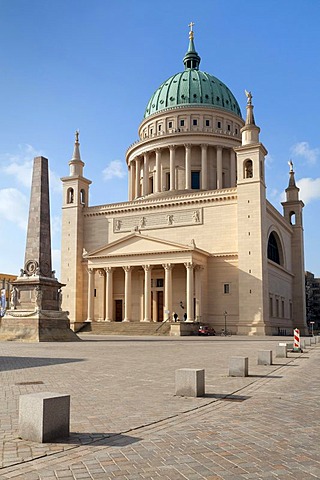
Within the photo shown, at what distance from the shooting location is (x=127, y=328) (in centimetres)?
5641

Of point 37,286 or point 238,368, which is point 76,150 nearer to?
point 37,286

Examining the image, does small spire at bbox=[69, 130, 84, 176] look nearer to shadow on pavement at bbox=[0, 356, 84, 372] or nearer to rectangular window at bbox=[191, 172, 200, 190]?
rectangular window at bbox=[191, 172, 200, 190]

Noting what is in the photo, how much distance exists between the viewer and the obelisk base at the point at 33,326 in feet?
111

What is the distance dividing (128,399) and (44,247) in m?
24.8

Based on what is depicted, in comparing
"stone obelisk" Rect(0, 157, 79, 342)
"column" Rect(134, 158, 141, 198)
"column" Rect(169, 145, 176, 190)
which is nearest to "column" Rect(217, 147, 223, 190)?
"column" Rect(169, 145, 176, 190)

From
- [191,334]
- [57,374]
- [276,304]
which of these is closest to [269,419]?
[57,374]

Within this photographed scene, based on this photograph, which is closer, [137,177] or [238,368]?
[238,368]

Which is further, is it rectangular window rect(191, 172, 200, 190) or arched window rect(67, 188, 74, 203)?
rectangular window rect(191, 172, 200, 190)

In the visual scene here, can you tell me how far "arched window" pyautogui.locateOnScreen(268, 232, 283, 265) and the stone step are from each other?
20142mm

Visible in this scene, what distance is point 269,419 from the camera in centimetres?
895

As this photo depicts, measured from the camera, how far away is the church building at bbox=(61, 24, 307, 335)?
192 ft

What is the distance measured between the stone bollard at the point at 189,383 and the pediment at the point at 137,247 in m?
44.9

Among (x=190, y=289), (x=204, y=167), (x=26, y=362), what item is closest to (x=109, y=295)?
(x=190, y=289)

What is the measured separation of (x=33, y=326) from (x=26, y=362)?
15.4m
